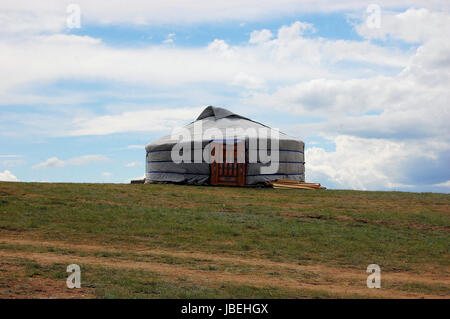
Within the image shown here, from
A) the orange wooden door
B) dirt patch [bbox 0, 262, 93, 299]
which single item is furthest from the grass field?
the orange wooden door

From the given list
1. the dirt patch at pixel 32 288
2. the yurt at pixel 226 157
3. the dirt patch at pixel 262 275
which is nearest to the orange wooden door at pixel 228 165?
the yurt at pixel 226 157

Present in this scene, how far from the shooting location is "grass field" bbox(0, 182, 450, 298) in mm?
6172

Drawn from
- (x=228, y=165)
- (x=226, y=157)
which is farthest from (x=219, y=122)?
(x=228, y=165)

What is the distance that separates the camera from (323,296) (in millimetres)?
5852

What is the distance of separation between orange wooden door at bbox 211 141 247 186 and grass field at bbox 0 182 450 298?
2.40 m

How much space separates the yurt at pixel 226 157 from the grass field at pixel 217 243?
2.47 m

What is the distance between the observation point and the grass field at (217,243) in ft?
20.2

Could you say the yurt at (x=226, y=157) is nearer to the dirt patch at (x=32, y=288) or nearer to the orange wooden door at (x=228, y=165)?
the orange wooden door at (x=228, y=165)
